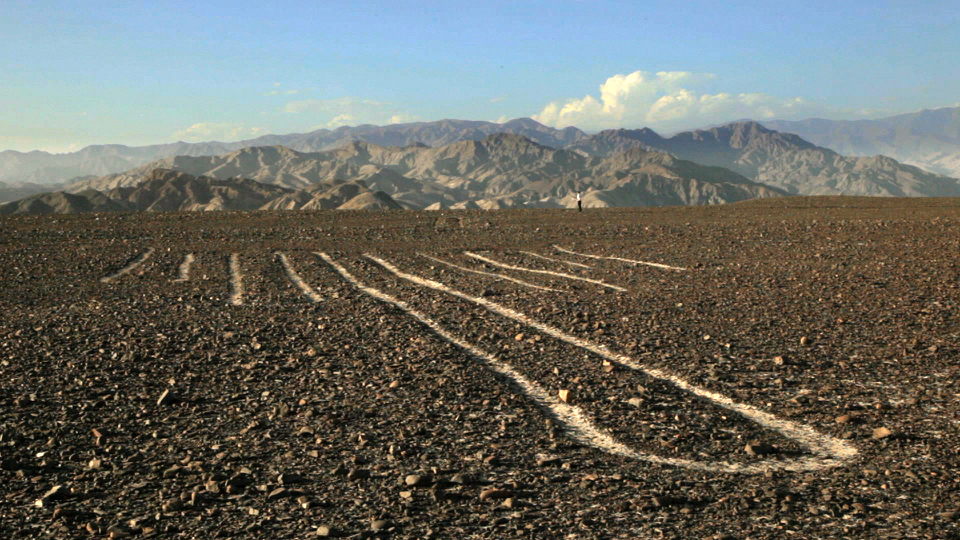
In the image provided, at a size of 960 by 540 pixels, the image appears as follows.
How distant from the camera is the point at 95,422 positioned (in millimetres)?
6562

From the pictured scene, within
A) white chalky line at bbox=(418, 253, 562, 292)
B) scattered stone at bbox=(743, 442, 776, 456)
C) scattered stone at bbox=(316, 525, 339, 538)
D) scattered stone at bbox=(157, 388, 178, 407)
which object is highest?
white chalky line at bbox=(418, 253, 562, 292)

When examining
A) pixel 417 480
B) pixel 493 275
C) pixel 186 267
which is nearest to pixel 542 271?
pixel 493 275

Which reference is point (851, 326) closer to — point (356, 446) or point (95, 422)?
point (356, 446)

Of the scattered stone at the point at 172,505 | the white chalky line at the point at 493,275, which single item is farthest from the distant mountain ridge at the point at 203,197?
the scattered stone at the point at 172,505

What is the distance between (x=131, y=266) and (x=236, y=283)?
3991 mm

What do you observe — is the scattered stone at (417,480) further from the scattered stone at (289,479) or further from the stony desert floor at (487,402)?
the scattered stone at (289,479)

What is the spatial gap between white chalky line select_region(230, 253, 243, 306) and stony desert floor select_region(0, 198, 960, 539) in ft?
0.34

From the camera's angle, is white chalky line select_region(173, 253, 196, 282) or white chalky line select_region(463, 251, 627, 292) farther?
white chalky line select_region(173, 253, 196, 282)

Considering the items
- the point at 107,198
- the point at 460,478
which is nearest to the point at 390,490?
the point at 460,478

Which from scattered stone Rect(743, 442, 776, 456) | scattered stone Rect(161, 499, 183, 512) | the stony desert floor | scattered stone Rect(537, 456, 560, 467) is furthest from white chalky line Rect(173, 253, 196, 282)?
scattered stone Rect(743, 442, 776, 456)

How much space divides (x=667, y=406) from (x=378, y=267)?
34.0ft

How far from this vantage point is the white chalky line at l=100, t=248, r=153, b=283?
49.3 ft

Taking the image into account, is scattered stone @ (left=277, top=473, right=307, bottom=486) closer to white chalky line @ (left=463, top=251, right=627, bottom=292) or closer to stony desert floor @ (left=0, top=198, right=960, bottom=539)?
stony desert floor @ (left=0, top=198, right=960, bottom=539)

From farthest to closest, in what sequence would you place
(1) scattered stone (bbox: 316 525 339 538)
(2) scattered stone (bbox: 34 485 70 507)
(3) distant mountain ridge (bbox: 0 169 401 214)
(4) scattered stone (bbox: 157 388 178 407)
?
1. (3) distant mountain ridge (bbox: 0 169 401 214)
2. (4) scattered stone (bbox: 157 388 178 407)
3. (2) scattered stone (bbox: 34 485 70 507)
4. (1) scattered stone (bbox: 316 525 339 538)
